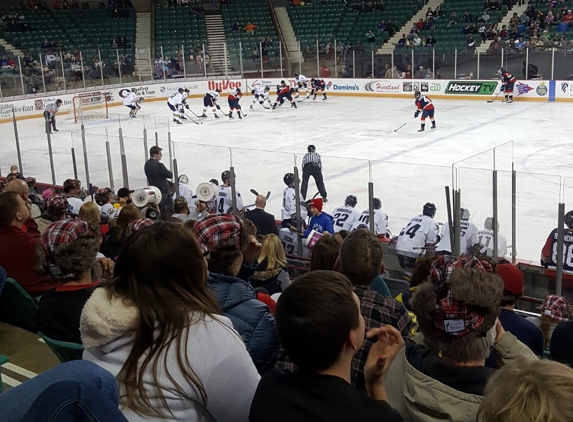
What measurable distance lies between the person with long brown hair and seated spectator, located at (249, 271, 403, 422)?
129 millimetres

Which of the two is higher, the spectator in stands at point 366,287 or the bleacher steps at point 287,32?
the bleacher steps at point 287,32

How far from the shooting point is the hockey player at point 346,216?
728cm

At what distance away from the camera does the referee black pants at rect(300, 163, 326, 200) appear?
7.74 m

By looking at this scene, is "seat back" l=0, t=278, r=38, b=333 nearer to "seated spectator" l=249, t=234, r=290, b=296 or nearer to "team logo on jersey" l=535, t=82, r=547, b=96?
"seated spectator" l=249, t=234, r=290, b=296

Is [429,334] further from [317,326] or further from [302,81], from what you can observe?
[302,81]

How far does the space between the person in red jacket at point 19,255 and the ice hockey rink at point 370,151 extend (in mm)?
3810

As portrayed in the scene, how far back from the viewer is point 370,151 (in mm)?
14102

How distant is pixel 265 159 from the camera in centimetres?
821

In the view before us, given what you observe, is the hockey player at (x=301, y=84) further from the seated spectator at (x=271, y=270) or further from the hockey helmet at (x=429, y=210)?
the seated spectator at (x=271, y=270)

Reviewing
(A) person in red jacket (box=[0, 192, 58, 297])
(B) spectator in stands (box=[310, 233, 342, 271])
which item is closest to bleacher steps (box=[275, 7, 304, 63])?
(A) person in red jacket (box=[0, 192, 58, 297])

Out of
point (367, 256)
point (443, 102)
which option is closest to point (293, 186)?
point (367, 256)

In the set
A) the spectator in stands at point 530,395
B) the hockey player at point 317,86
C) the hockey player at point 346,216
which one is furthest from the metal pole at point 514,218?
the hockey player at point 317,86

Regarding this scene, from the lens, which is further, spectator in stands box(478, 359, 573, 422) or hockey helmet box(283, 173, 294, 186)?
hockey helmet box(283, 173, 294, 186)

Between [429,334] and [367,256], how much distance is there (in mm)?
847
